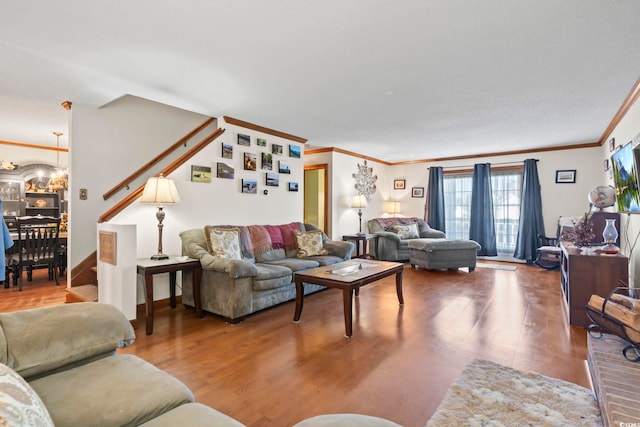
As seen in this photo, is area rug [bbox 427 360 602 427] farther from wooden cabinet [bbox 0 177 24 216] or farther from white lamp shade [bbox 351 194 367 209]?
wooden cabinet [bbox 0 177 24 216]

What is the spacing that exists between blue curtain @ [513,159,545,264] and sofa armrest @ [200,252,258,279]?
228 inches

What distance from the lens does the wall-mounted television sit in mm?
2799

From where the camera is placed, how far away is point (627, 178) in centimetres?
313

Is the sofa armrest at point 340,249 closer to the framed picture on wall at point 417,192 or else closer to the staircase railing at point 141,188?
the staircase railing at point 141,188

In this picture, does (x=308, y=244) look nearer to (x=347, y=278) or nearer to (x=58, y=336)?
(x=347, y=278)

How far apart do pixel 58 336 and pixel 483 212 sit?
7382 mm

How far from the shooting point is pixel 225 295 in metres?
3.24

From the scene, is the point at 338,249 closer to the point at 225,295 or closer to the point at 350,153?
the point at 225,295

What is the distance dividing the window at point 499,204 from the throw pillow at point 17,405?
7.77m

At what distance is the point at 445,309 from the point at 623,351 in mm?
1857

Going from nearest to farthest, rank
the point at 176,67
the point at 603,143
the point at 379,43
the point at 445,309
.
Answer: the point at 379,43
the point at 176,67
the point at 445,309
the point at 603,143

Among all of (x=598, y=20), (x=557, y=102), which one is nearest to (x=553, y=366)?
(x=598, y=20)

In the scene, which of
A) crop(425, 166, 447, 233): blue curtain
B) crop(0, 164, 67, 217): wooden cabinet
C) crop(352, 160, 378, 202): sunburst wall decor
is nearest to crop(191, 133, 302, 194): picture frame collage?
crop(352, 160, 378, 202): sunburst wall decor

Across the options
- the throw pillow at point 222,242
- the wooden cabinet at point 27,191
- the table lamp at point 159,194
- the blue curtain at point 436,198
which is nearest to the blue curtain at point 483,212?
the blue curtain at point 436,198
